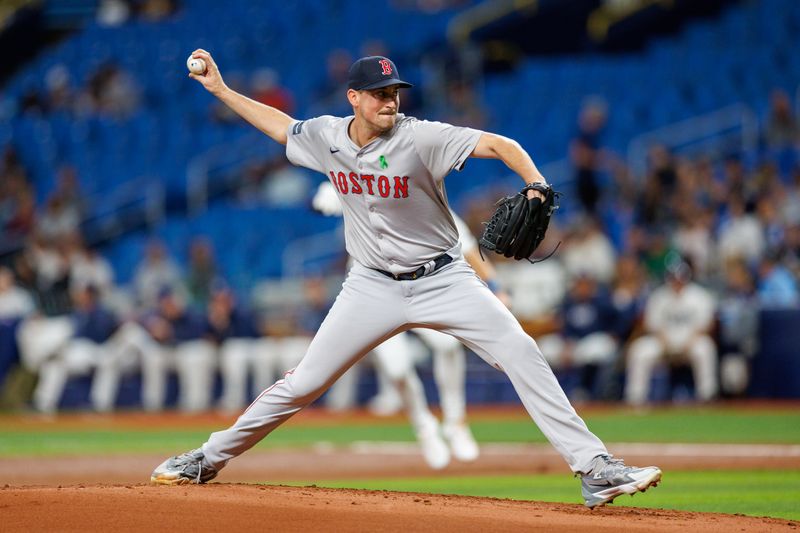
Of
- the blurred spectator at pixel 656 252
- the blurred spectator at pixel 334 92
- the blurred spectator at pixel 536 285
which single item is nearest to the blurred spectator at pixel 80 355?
the blurred spectator at pixel 334 92

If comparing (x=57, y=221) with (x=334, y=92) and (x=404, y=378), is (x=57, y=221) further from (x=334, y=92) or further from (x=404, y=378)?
(x=404, y=378)

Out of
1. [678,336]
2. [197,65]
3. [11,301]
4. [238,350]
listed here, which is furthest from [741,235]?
[197,65]

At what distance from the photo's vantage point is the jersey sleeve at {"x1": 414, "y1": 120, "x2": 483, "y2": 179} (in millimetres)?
5711

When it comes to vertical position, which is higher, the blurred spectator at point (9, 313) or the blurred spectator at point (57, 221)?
the blurred spectator at point (57, 221)

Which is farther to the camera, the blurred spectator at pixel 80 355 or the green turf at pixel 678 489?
the blurred spectator at pixel 80 355

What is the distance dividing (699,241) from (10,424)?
345 inches

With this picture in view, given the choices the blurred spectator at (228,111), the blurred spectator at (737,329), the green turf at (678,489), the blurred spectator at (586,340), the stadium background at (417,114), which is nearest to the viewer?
the green turf at (678,489)

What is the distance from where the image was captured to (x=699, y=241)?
637 inches

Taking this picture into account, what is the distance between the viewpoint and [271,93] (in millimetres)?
19406

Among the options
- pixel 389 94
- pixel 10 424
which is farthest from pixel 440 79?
pixel 389 94

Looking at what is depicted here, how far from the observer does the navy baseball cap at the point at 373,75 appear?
19.3ft

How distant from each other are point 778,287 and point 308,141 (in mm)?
10918

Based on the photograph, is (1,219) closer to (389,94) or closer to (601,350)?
(601,350)

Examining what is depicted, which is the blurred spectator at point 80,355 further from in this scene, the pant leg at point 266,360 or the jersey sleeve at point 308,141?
the jersey sleeve at point 308,141
